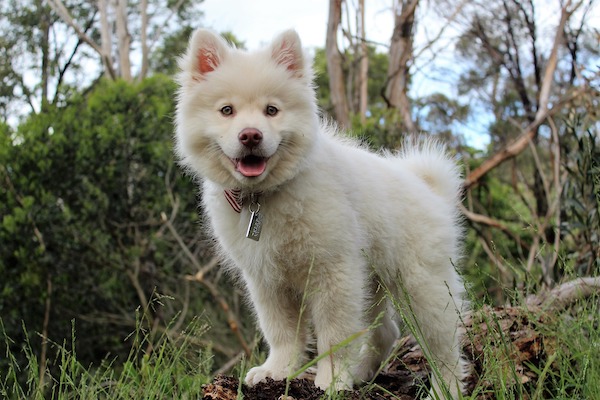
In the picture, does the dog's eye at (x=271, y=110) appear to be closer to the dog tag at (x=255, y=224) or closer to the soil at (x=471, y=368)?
the dog tag at (x=255, y=224)

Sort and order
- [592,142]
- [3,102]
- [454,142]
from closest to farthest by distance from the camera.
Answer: [592,142] < [454,142] < [3,102]

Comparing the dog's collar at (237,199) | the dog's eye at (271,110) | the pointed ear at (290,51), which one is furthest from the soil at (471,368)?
the pointed ear at (290,51)

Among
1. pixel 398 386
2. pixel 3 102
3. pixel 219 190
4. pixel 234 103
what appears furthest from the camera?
pixel 3 102

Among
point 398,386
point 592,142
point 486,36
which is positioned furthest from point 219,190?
point 486,36

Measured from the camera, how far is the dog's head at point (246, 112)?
132 inches

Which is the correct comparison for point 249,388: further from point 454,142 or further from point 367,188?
point 454,142

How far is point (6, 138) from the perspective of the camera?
8.52m

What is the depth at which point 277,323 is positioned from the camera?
3.83 m

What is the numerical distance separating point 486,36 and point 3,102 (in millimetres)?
12884

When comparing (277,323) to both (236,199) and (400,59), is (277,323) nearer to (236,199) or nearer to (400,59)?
(236,199)

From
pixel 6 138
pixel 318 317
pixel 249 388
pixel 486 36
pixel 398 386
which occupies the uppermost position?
pixel 486 36

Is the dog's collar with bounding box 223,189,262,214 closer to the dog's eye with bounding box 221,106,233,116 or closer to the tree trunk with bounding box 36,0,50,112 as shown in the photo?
the dog's eye with bounding box 221,106,233,116

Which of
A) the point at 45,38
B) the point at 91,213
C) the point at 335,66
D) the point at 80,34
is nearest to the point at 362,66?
the point at 335,66

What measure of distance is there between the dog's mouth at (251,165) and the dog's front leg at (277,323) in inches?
27.4
